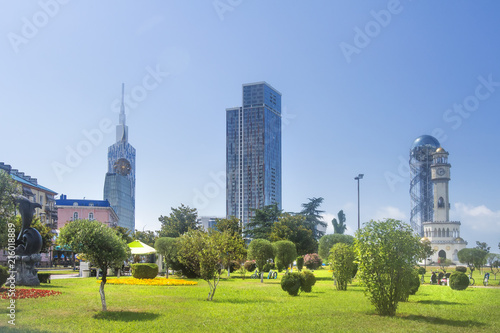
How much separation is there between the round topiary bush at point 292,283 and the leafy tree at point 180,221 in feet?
114

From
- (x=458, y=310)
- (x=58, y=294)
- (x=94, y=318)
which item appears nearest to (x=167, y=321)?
(x=94, y=318)

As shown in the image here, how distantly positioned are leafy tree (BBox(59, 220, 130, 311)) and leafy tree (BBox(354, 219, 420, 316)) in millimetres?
8996

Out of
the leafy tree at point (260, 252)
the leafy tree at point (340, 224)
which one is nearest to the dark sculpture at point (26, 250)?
the leafy tree at point (260, 252)

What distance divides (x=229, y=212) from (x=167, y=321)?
172426 millimetres

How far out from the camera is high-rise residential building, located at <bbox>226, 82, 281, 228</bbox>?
185m

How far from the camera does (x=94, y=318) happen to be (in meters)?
15.4

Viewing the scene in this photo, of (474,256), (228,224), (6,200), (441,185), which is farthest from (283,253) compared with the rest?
(441,185)

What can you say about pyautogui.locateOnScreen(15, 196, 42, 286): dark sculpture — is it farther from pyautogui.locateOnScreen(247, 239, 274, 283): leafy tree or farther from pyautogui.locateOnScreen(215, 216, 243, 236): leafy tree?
pyautogui.locateOnScreen(215, 216, 243, 236): leafy tree

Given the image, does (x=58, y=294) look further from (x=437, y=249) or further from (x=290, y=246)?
(x=437, y=249)

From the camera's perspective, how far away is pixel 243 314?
55.0 ft

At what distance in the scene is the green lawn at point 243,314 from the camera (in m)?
14.1

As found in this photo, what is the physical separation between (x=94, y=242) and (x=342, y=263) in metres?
16.6

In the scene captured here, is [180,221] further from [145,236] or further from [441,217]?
[441,217]

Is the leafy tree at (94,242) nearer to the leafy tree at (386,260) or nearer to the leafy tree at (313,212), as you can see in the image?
the leafy tree at (386,260)
